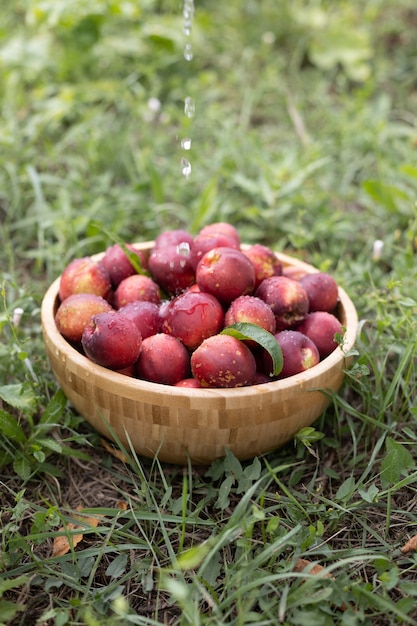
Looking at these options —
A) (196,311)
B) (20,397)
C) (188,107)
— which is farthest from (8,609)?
(188,107)

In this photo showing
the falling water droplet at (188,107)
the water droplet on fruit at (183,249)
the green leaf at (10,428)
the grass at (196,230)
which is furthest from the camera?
the falling water droplet at (188,107)

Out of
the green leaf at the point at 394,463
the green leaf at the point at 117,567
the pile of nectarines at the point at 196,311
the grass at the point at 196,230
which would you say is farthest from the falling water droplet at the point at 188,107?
the green leaf at the point at 117,567

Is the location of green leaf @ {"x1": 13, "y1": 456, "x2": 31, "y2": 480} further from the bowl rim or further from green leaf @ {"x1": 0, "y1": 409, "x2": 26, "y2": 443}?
the bowl rim

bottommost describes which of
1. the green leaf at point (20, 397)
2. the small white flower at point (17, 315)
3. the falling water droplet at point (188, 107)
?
the green leaf at point (20, 397)

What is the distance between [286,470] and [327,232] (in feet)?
4.74

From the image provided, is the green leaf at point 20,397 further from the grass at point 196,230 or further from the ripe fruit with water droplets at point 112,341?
the ripe fruit with water droplets at point 112,341

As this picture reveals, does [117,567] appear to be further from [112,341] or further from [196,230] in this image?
[196,230]

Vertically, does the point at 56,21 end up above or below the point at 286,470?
above

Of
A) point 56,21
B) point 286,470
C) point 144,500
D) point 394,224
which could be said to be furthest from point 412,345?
point 56,21

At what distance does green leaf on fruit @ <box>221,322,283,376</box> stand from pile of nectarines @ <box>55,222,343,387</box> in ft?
0.04

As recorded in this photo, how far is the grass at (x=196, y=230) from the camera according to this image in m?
1.65

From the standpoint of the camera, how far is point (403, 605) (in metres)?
1.52

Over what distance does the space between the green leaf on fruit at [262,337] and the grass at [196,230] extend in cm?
27

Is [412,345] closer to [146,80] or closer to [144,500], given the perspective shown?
[144,500]
